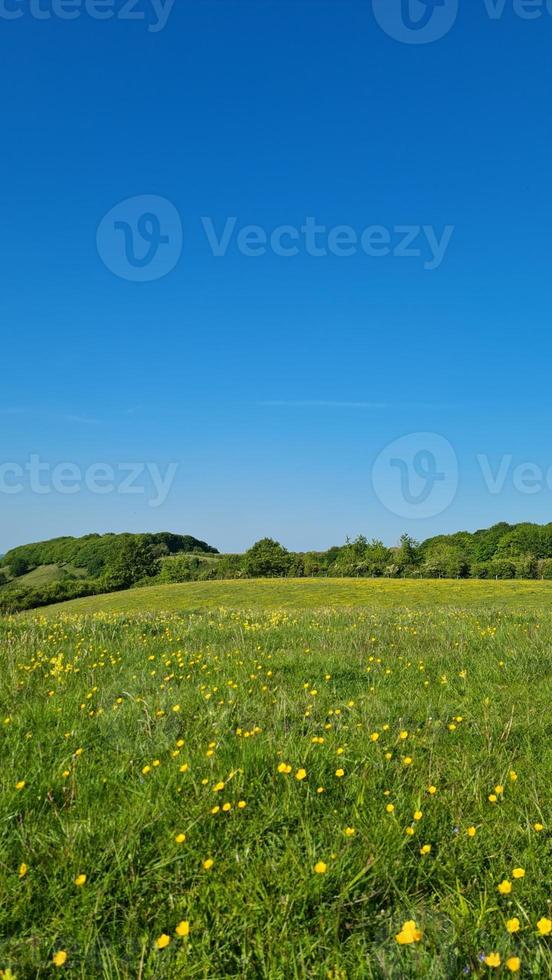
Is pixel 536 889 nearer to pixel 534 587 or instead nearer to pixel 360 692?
pixel 360 692

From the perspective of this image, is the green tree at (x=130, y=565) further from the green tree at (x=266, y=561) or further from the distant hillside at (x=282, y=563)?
the green tree at (x=266, y=561)

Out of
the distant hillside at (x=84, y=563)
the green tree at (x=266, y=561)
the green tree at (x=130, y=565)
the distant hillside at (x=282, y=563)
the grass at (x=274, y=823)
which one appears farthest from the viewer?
the green tree at (x=130, y=565)

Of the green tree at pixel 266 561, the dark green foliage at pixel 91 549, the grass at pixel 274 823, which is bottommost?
the grass at pixel 274 823

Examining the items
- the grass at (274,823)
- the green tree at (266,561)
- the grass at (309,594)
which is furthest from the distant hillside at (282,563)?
the grass at (274,823)

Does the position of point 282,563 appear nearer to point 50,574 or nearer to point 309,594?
point 309,594

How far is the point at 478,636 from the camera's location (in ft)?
30.6

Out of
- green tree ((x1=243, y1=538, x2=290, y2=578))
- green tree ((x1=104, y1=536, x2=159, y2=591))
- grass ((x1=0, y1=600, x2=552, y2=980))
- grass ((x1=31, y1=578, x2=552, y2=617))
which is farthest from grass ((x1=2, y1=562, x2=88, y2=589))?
grass ((x1=0, y1=600, x2=552, y2=980))

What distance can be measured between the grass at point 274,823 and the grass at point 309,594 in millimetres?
40109

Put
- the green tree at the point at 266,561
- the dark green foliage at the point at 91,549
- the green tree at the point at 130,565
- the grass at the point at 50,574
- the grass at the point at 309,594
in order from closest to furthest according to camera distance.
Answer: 1. the grass at the point at 309,594
2. the green tree at the point at 266,561
3. the green tree at the point at 130,565
4. the grass at the point at 50,574
5. the dark green foliage at the point at 91,549

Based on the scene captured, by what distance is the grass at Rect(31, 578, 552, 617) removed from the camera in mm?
48312

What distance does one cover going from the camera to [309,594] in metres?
56.2

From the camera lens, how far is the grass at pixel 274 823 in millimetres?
2643

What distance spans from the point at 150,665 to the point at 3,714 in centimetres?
221

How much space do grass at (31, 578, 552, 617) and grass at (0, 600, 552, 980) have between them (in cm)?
4011
